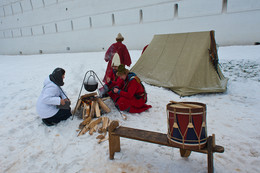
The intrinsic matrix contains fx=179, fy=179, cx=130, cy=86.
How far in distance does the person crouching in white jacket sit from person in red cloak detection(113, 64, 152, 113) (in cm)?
100

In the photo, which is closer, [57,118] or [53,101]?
[53,101]

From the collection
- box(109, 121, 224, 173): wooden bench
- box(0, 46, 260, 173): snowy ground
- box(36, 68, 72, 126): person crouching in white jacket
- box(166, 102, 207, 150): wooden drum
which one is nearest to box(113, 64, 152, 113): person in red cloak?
box(0, 46, 260, 173): snowy ground

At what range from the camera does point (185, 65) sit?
5.09 meters

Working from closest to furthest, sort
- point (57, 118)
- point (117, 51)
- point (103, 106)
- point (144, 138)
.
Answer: point (144, 138) < point (57, 118) < point (103, 106) < point (117, 51)

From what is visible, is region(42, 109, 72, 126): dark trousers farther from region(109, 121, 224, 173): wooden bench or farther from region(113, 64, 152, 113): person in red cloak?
region(109, 121, 224, 173): wooden bench

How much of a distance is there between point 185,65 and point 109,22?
9.19m

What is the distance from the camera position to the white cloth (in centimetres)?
303

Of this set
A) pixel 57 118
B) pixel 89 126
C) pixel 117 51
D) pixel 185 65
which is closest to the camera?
pixel 89 126

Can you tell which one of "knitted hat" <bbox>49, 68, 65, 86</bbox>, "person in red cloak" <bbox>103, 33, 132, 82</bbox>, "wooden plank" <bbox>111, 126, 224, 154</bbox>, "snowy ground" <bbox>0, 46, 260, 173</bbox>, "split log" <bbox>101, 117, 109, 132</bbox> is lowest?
"snowy ground" <bbox>0, 46, 260, 173</bbox>

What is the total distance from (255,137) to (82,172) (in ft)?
8.59

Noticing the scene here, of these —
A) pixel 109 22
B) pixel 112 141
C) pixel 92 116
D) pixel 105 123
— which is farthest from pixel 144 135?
pixel 109 22

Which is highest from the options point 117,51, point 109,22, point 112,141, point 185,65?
point 109,22

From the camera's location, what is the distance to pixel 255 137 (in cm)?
279

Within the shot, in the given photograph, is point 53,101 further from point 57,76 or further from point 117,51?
point 117,51
